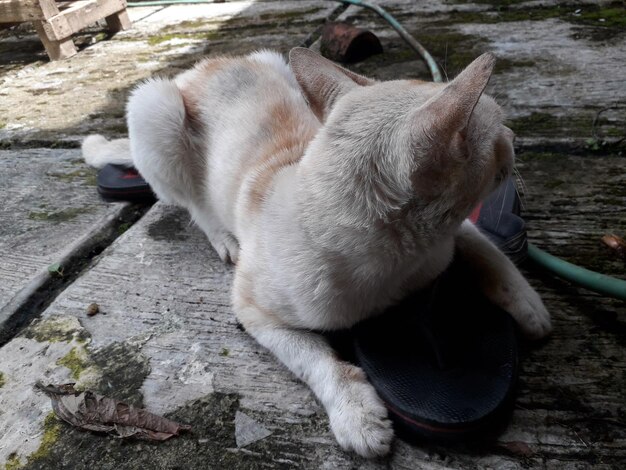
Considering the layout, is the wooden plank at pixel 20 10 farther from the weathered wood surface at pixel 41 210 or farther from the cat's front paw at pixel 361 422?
the cat's front paw at pixel 361 422

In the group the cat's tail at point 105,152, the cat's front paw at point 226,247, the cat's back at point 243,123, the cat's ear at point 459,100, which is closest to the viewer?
the cat's ear at point 459,100

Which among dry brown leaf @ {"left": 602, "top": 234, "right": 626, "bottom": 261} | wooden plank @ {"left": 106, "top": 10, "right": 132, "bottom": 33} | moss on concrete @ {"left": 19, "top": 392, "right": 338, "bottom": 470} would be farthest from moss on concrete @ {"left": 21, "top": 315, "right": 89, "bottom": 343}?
wooden plank @ {"left": 106, "top": 10, "right": 132, "bottom": 33}

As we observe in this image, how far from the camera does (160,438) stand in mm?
1424

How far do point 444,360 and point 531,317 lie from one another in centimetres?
31

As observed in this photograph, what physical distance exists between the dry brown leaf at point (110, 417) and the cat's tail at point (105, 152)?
1.49 m

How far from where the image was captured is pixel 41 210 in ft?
8.52

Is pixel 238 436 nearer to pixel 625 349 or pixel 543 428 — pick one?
pixel 543 428

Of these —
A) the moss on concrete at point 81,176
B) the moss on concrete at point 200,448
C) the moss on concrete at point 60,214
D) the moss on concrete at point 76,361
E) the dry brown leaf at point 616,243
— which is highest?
the moss on concrete at point 81,176

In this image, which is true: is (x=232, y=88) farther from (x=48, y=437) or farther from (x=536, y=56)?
(x=536, y=56)

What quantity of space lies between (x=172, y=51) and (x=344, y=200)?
152 inches

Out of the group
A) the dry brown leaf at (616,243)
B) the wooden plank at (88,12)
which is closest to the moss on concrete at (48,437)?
the dry brown leaf at (616,243)

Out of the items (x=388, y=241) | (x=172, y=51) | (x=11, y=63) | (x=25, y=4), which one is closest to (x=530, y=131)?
(x=388, y=241)

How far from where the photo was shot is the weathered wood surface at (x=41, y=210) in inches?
87.2

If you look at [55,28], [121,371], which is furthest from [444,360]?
[55,28]
